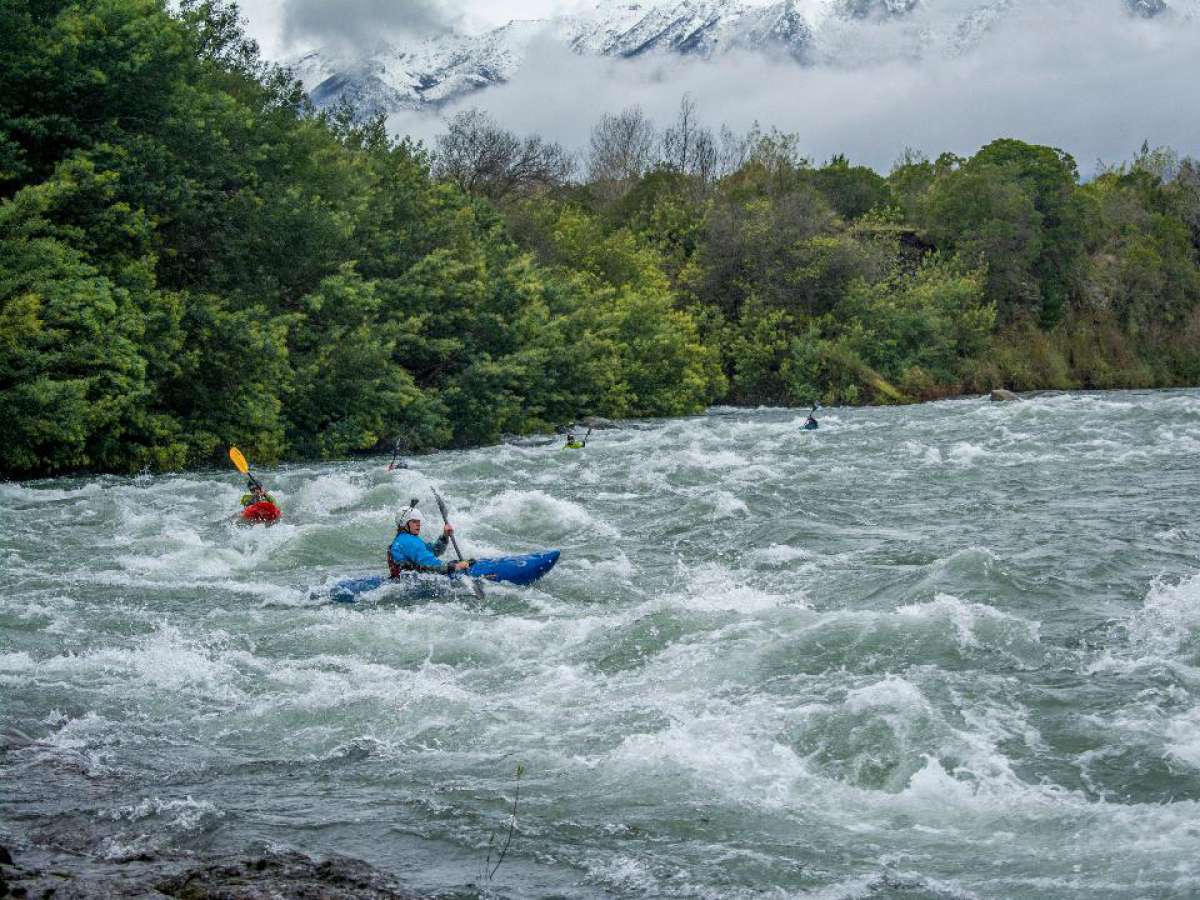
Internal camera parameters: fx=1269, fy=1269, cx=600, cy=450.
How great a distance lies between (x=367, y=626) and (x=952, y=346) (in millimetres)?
32133

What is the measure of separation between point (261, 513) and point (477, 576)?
4.31 metres

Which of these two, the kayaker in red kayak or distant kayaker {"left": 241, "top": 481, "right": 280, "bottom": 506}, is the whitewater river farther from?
distant kayaker {"left": 241, "top": 481, "right": 280, "bottom": 506}

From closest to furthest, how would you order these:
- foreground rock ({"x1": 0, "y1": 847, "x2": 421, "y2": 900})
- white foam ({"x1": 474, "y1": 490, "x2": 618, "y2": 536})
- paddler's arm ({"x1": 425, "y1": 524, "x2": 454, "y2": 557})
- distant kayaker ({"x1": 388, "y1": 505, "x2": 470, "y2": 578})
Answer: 1. foreground rock ({"x1": 0, "y1": 847, "x2": 421, "y2": 900})
2. distant kayaker ({"x1": 388, "y1": 505, "x2": 470, "y2": 578})
3. paddler's arm ({"x1": 425, "y1": 524, "x2": 454, "y2": 557})
4. white foam ({"x1": 474, "y1": 490, "x2": 618, "y2": 536})

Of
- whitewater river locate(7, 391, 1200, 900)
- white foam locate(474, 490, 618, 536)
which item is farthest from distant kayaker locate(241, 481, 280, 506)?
white foam locate(474, 490, 618, 536)

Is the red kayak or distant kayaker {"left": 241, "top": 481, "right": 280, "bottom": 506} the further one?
distant kayaker {"left": 241, "top": 481, "right": 280, "bottom": 506}

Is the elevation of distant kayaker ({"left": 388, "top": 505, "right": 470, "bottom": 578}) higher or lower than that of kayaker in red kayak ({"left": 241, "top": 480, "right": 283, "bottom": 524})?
lower

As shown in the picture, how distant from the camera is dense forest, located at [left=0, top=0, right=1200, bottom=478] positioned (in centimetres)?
1941

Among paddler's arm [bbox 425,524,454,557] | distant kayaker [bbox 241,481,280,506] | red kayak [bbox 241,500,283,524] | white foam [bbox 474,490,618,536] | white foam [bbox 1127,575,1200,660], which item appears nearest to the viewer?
white foam [bbox 1127,575,1200,660]

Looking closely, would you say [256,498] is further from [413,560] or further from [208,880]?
[208,880]

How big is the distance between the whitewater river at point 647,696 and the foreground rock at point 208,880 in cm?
33

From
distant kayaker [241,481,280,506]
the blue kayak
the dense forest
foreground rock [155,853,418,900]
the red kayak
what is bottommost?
foreground rock [155,853,418,900]

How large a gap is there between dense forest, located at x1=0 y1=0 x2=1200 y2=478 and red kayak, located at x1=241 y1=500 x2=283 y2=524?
4.14 meters

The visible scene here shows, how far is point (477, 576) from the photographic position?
Result: 39.1 ft

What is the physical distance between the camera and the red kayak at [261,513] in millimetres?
15070
